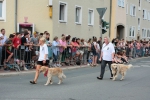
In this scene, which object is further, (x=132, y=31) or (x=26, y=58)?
(x=132, y=31)

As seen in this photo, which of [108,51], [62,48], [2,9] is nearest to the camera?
[108,51]

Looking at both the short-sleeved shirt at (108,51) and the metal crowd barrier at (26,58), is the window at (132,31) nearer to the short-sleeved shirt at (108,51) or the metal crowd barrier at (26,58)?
the metal crowd barrier at (26,58)

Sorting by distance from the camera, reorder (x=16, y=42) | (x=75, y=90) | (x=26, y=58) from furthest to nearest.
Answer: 1. (x=26, y=58)
2. (x=16, y=42)
3. (x=75, y=90)

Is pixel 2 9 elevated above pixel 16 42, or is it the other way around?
pixel 2 9

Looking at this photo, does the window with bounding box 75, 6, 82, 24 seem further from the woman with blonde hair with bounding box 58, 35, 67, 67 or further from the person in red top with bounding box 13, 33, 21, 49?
the person in red top with bounding box 13, 33, 21, 49

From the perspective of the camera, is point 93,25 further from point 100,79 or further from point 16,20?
point 100,79

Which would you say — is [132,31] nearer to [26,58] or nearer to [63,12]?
[63,12]

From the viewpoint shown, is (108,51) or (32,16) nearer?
(108,51)

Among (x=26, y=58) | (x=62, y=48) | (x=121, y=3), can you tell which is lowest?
(x=26, y=58)

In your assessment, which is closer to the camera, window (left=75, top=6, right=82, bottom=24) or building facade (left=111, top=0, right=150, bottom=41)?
window (left=75, top=6, right=82, bottom=24)

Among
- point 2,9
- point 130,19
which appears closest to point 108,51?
point 2,9

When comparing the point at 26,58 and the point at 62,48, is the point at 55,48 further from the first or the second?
the point at 26,58

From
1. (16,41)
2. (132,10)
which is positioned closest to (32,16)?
(16,41)

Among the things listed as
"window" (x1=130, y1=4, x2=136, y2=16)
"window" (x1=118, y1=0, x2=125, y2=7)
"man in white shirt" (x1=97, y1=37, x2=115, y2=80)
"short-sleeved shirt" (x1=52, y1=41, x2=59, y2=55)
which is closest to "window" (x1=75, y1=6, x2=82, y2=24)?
"short-sleeved shirt" (x1=52, y1=41, x2=59, y2=55)
